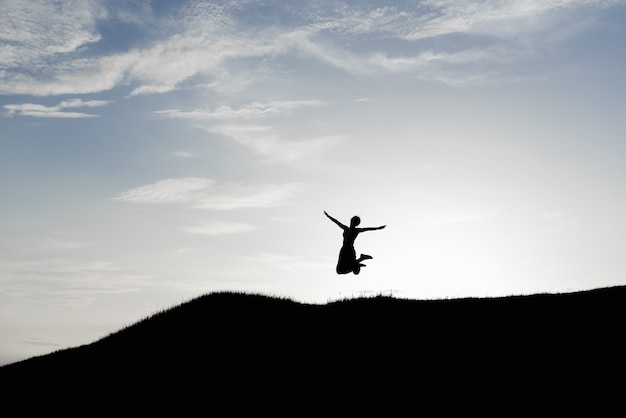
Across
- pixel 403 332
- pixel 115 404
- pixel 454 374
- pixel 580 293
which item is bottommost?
pixel 115 404

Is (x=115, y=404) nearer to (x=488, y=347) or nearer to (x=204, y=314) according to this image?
(x=204, y=314)

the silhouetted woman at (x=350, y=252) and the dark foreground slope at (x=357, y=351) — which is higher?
the silhouetted woman at (x=350, y=252)

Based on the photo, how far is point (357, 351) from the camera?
2116cm

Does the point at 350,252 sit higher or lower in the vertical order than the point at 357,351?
higher

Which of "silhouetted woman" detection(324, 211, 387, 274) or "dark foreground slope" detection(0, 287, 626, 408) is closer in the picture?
"dark foreground slope" detection(0, 287, 626, 408)

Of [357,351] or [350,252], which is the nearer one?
[357,351]

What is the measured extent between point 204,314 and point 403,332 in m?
9.67

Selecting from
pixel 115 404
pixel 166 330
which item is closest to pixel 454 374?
pixel 115 404

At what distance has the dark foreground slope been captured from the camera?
18.8 metres

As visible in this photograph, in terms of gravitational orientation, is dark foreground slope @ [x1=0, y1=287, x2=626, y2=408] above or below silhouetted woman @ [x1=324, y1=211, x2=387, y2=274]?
below

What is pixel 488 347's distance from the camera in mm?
20234

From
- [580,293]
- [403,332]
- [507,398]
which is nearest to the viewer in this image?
[507,398]

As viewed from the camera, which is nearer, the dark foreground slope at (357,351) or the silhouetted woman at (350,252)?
the dark foreground slope at (357,351)

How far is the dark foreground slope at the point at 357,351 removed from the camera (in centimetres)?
1877
